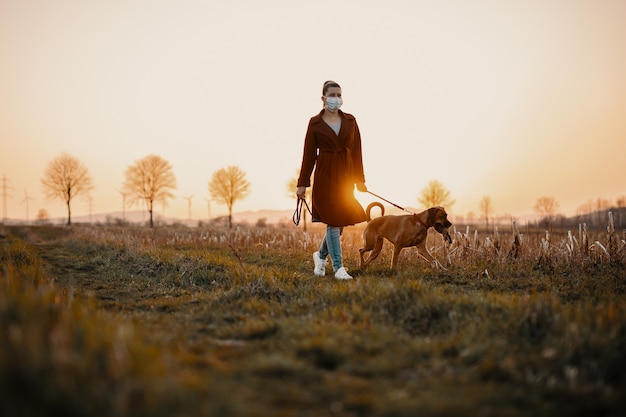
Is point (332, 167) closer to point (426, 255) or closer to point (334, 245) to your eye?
point (334, 245)

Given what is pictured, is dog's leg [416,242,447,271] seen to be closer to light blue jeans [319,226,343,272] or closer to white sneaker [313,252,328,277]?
light blue jeans [319,226,343,272]

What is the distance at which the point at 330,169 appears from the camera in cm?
754

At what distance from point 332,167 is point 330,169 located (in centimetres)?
5

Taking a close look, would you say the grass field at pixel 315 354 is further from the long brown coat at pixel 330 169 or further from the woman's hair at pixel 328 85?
the woman's hair at pixel 328 85

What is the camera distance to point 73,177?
6612cm

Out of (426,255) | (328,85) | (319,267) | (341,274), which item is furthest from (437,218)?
(328,85)

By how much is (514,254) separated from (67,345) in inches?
338

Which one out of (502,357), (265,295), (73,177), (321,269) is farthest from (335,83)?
(73,177)

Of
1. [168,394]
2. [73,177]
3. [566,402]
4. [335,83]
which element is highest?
[73,177]

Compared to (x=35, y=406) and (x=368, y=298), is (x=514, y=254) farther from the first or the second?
(x=35, y=406)

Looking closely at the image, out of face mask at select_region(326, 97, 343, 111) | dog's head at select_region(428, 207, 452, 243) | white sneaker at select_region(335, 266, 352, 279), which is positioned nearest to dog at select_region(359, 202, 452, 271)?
dog's head at select_region(428, 207, 452, 243)

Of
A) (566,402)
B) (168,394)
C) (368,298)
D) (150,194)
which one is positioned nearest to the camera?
(168,394)

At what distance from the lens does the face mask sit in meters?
7.36

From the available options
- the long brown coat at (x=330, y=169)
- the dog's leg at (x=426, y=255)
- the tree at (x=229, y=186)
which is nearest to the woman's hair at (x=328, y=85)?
the long brown coat at (x=330, y=169)
